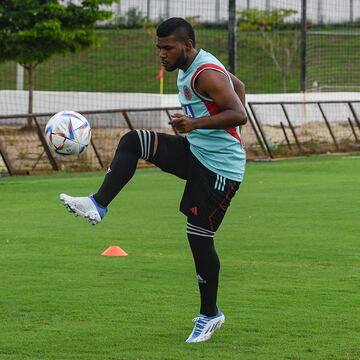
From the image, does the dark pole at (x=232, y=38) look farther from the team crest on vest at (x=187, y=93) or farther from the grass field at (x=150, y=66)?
the team crest on vest at (x=187, y=93)

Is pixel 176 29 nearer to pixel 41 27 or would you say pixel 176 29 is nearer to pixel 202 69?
pixel 202 69

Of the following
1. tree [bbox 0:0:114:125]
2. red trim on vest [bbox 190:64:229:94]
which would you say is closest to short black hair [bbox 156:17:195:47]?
red trim on vest [bbox 190:64:229:94]

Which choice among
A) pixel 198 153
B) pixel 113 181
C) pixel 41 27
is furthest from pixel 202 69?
pixel 41 27

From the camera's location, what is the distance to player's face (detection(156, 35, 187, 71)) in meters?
7.28

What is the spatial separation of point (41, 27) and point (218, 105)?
1062 inches

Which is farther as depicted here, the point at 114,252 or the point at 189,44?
the point at 114,252

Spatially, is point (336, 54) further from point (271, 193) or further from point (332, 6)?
point (271, 193)

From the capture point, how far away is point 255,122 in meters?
26.3

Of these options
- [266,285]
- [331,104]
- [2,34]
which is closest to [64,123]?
[266,285]

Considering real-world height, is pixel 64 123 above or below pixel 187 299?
above

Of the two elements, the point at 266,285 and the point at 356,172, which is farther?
the point at 356,172

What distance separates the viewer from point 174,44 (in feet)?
23.9

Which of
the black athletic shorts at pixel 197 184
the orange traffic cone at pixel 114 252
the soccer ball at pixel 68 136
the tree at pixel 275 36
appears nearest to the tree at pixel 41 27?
the tree at pixel 275 36

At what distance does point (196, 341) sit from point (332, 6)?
104 feet
